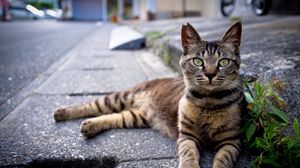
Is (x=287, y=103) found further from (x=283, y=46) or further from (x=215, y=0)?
(x=215, y=0)

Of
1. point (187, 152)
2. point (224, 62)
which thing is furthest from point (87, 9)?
point (187, 152)

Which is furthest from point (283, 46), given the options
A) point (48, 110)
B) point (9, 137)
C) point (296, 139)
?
point (9, 137)

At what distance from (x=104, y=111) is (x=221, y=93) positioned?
117 cm

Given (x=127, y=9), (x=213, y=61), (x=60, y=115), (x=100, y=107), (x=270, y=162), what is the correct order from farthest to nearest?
(x=127, y=9), (x=100, y=107), (x=60, y=115), (x=213, y=61), (x=270, y=162)

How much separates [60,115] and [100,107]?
38 cm

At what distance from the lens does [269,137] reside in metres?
1.87

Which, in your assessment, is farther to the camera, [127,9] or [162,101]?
[127,9]

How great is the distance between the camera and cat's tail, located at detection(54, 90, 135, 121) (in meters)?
2.82

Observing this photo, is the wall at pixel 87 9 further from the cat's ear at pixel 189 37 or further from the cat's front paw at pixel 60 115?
the cat's ear at pixel 189 37

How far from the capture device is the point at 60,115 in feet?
9.12

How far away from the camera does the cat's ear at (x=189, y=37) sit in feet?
7.73

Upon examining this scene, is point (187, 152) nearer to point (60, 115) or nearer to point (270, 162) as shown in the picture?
point (270, 162)

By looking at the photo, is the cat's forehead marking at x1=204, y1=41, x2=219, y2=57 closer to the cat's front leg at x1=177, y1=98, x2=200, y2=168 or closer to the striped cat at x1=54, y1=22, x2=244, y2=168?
the striped cat at x1=54, y1=22, x2=244, y2=168

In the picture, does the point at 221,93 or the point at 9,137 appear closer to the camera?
the point at 221,93
